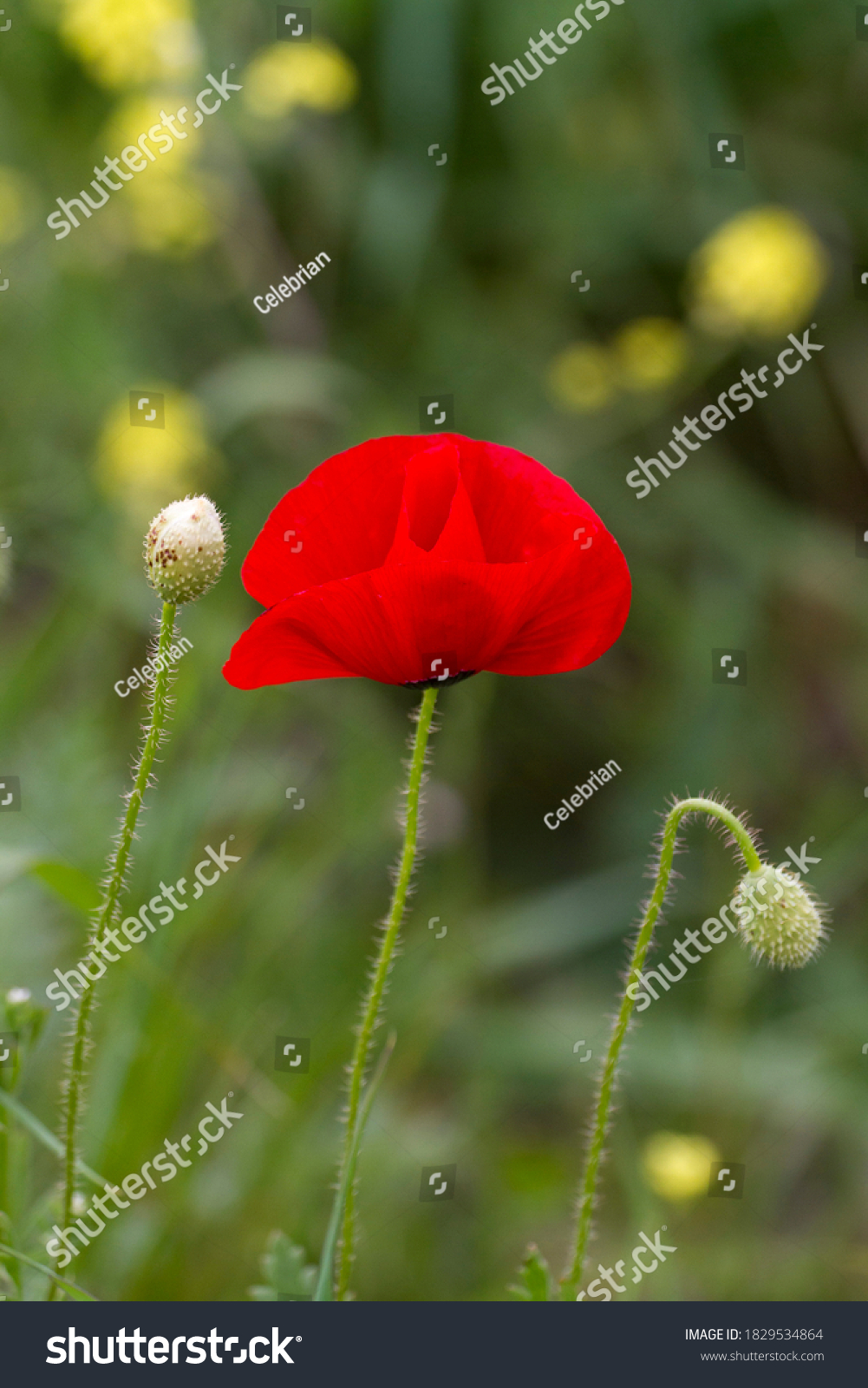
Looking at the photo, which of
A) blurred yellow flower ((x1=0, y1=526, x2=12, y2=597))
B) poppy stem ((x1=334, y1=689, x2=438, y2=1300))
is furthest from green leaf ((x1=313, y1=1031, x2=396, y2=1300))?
blurred yellow flower ((x1=0, y1=526, x2=12, y2=597))

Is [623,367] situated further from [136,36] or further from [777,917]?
[777,917]

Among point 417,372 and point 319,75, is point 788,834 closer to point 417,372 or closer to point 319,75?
point 417,372

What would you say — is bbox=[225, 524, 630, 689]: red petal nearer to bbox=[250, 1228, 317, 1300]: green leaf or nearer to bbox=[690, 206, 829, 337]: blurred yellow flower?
bbox=[250, 1228, 317, 1300]: green leaf

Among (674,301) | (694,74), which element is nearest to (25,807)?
(674,301)

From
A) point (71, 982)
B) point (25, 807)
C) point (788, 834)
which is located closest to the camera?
point (71, 982)

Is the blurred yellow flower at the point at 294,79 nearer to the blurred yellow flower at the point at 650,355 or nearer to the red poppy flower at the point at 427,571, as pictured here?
the blurred yellow flower at the point at 650,355
